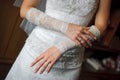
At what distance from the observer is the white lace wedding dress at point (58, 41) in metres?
1.02

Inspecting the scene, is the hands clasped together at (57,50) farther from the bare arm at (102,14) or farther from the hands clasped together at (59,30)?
the bare arm at (102,14)

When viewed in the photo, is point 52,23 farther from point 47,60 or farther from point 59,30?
point 47,60

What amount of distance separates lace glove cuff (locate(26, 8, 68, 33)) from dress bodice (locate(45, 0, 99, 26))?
0.08m

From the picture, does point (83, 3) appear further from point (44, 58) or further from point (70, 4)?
point (44, 58)

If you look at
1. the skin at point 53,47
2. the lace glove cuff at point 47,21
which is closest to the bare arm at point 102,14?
the skin at point 53,47

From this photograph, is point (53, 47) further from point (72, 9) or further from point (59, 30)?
point (72, 9)

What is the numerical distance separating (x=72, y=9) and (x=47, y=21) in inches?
5.3

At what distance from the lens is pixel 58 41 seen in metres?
1.04

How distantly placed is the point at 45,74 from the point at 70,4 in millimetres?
326

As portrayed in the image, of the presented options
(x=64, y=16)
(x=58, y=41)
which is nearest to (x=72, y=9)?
(x=64, y=16)

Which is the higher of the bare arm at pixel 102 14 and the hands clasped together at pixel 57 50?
the bare arm at pixel 102 14

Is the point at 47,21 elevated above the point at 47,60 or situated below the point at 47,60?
above

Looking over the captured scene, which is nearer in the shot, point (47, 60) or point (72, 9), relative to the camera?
point (47, 60)

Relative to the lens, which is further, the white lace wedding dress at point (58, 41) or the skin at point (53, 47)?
the white lace wedding dress at point (58, 41)
